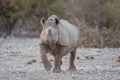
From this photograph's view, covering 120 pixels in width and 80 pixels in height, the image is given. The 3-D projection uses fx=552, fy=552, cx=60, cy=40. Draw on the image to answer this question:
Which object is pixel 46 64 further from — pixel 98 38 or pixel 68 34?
pixel 98 38

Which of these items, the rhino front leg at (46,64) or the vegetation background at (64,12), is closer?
the rhino front leg at (46,64)

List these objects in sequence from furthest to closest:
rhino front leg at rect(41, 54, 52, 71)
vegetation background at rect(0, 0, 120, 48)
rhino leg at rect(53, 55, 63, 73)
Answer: vegetation background at rect(0, 0, 120, 48) < rhino leg at rect(53, 55, 63, 73) < rhino front leg at rect(41, 54, 52, 71)

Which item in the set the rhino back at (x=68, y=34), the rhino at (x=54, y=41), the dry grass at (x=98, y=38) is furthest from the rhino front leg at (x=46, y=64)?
the dry grass at (x=98, y=38)

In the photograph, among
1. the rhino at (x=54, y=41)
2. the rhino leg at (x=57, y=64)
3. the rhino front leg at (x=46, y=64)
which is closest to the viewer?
the rhino at (x=54, y=41)

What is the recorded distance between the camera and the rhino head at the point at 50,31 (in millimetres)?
13969

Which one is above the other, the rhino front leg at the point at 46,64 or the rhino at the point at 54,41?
the rhino at the point at 54,41

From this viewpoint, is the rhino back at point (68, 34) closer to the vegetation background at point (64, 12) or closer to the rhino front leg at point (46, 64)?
the rhino front leg at point (46, 64)

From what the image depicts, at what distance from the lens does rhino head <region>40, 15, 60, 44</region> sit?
14.0 m

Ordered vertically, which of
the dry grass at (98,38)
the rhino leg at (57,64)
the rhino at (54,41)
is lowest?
the dry grass at (98,38)

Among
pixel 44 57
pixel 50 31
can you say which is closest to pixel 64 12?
pixel 44 57

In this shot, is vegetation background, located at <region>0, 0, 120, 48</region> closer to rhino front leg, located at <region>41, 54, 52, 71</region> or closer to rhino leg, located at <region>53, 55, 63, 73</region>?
rhino leg, located at <region>53, 55, 63, 73</region>

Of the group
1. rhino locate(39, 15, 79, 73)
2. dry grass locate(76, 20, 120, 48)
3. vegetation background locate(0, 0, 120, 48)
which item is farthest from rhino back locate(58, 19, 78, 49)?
vegetation background locate(0, 0, 120, 48)

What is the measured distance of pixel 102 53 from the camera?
24312mm

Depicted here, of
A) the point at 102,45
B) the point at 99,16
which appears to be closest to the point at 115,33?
the point at 102,45
